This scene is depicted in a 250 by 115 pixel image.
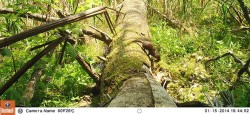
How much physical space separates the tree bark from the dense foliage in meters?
0.22

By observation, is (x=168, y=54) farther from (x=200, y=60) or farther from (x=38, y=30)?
(x=38, y=30)

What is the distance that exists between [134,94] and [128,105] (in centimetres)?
19

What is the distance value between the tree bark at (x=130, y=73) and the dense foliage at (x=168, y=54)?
0.71 feet

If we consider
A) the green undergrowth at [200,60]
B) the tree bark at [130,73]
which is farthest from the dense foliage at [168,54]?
the tree bark at [130,73]

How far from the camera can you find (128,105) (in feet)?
5.04

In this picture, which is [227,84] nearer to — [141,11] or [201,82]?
[201,82]

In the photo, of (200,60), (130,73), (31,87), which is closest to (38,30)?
(31,87)

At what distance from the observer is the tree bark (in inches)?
65.3

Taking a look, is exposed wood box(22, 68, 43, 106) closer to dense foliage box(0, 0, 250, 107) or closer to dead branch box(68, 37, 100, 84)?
dense foliage box(0, 0, 250, 107)

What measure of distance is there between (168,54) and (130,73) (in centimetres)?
115

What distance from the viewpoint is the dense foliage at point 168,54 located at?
204 cm

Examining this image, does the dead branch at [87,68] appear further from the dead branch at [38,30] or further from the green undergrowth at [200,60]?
the dead branch at [38,30]

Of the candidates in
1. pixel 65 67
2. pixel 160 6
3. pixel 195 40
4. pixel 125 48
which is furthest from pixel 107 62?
pixel 160 6

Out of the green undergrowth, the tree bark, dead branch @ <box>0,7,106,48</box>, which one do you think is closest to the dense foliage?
the green undergrowth
